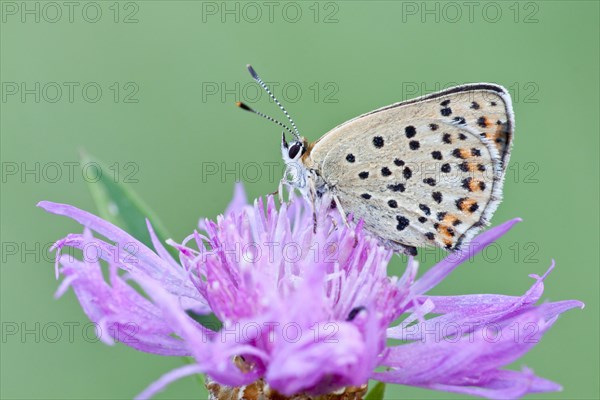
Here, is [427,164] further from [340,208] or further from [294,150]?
[294,150]

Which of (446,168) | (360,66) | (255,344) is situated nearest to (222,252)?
(255,344)

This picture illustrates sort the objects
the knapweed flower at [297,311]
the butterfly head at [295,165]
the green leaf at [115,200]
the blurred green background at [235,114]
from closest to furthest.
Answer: the knapweed flower at [297,311], the green leaf at [115,200], the butterfly head at [295,165], the blurred green background at [235,114]

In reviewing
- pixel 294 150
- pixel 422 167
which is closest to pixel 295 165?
pixel 294 150

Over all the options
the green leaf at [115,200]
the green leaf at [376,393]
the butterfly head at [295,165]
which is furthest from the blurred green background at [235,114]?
the green leaf at [376,393]

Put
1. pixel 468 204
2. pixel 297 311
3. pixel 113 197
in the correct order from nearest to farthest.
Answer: pixel 297 311 → pixel 113 197 → pixel 468 204

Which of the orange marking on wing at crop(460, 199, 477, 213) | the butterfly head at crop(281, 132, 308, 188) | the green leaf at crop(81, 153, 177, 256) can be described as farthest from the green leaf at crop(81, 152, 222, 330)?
the orange marking on wing at crop(460, 199, 477, 213)

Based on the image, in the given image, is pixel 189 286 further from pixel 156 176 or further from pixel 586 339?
pixel 586 339

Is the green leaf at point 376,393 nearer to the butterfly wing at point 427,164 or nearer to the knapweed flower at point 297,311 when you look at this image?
the knapweed flower at point 297,311
